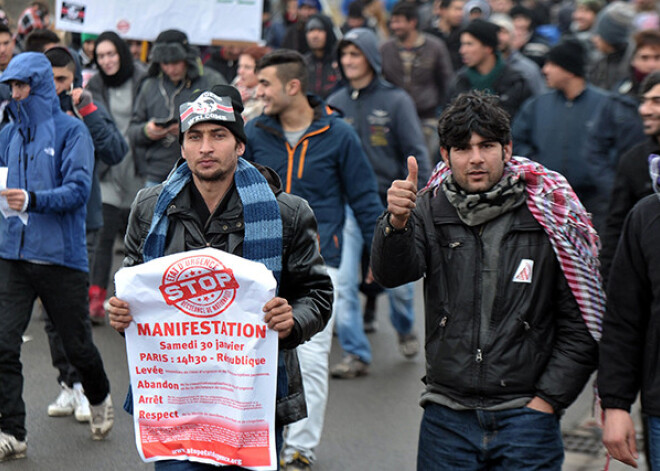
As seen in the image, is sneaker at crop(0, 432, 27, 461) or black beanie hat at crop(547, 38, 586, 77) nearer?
sneaker at crop(0, 432, 27, 461)

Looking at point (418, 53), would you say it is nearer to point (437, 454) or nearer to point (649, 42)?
point (649, 42)

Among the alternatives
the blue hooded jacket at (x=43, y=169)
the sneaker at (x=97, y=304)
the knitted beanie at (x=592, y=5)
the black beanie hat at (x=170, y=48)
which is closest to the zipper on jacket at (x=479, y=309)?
the blue hooded jacket at (x=43, y=169)

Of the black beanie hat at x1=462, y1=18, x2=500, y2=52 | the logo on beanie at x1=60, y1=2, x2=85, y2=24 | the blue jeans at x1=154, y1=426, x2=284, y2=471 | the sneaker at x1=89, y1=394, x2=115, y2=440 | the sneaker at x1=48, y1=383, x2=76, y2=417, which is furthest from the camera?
the logo on beanie at x1=60, y1=2, x2=85, y2=24

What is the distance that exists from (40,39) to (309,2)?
6.30 meters

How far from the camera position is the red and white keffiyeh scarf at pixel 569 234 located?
438cm

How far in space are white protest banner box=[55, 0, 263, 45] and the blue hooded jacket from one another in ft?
13.2

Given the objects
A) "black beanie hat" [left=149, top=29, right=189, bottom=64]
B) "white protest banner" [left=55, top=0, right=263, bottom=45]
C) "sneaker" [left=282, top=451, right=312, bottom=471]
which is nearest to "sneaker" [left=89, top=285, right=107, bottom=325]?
"black beanie hat" [left=149, top=29, right=189, bottom=64]

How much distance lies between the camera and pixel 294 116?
22.1 feet

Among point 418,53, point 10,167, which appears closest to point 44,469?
point 10,167

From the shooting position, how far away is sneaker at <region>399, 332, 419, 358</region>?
29.5 feet

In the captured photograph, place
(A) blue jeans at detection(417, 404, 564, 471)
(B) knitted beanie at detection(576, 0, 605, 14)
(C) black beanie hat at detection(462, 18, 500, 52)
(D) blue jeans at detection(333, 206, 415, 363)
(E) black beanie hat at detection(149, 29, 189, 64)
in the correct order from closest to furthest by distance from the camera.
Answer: (A) blue jeans at detection(417, 404, 564, 471) → (D) blue jeans at detection(333, 206, 415, 363) → (E) black beanie hat at detection(149, 29, 189, 64) → (C) black beanie hat at detection(462, 18, 500, 52) → (B) knitted beanie at detection(576, 0, 605, 14)

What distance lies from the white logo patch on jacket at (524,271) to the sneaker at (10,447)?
324cm

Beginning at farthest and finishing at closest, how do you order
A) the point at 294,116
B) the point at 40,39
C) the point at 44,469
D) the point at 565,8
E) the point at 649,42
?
the point at 565,8
the point at 40,39
the point at 649,42
the point at 294,116
the point at 44,469

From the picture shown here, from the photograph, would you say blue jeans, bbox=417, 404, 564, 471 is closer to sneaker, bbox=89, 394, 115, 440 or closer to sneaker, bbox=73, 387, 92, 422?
sneaker, bbox=89, 394, 115, 440
